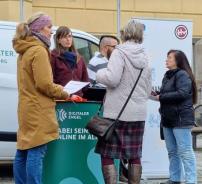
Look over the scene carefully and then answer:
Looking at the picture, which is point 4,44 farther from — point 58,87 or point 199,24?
point 199,24

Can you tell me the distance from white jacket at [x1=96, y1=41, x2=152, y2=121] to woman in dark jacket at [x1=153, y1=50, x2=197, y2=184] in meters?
1.03

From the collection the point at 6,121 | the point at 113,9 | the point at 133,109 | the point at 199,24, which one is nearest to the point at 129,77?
the point at 133,109

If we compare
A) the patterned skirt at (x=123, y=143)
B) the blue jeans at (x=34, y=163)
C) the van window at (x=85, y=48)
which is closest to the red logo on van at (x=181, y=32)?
the van window at (x=85, y=48)

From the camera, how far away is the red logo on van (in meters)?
8.12

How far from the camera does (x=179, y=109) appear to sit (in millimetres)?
7055

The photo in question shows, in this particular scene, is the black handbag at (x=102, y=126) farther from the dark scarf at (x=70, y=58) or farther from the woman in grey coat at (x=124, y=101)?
the dark scarf at (x=70, y=58)

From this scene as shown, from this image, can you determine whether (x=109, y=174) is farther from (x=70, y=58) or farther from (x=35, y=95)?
(x=70, y=58)

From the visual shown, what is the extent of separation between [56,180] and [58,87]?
39.5 inches

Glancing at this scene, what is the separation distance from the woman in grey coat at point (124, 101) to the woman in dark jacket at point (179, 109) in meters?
0.96

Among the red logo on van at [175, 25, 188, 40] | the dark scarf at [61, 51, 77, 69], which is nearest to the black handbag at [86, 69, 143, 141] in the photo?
the dark scarf at [61, 51, 77, 69]

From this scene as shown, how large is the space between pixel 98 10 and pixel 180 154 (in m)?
9.56

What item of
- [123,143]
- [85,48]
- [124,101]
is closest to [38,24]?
[124,101]

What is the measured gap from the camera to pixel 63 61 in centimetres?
645

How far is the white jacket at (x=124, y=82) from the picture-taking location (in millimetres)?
5934
